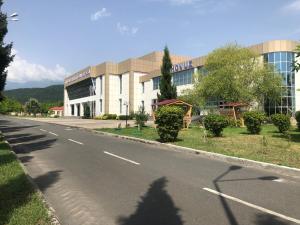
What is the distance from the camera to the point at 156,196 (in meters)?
7.59

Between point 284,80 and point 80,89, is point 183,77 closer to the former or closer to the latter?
point 284,80

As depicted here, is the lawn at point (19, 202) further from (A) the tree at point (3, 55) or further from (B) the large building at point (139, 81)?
(B) the large building at point (139, 81)

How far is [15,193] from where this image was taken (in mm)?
7488

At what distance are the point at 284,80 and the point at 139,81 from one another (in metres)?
36.8

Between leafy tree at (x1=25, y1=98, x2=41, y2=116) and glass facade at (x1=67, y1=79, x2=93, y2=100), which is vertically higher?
glass facade at (x1=67, y1=79, x2=93, y2=100)

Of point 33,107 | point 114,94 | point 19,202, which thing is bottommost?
point 19,202

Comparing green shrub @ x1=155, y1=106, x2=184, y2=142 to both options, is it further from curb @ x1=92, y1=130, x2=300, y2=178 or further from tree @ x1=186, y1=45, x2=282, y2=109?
tree @ x1=186, y1=45, x2=282, y2=109

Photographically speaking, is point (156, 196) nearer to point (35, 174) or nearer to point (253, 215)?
point (253, 215)

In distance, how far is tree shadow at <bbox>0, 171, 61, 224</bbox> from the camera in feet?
20.1

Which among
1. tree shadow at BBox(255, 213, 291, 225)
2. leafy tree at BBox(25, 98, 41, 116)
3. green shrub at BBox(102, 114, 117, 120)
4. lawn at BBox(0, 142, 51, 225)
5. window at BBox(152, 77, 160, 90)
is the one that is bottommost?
tree shadow at BBox(255, 213, 291, 225)

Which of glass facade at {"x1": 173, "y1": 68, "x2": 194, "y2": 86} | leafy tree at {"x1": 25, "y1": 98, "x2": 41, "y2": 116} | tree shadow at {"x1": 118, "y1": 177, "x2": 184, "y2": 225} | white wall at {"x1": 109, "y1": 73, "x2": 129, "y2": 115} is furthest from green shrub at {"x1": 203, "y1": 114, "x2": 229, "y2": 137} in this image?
leafy tree at {"x1": 25, "y1": 98, "x2": 41, "y2": 116}

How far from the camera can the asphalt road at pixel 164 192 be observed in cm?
617

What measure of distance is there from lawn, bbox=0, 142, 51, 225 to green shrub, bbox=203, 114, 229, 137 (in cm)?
1217

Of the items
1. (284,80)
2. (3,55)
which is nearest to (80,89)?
(284,80)
